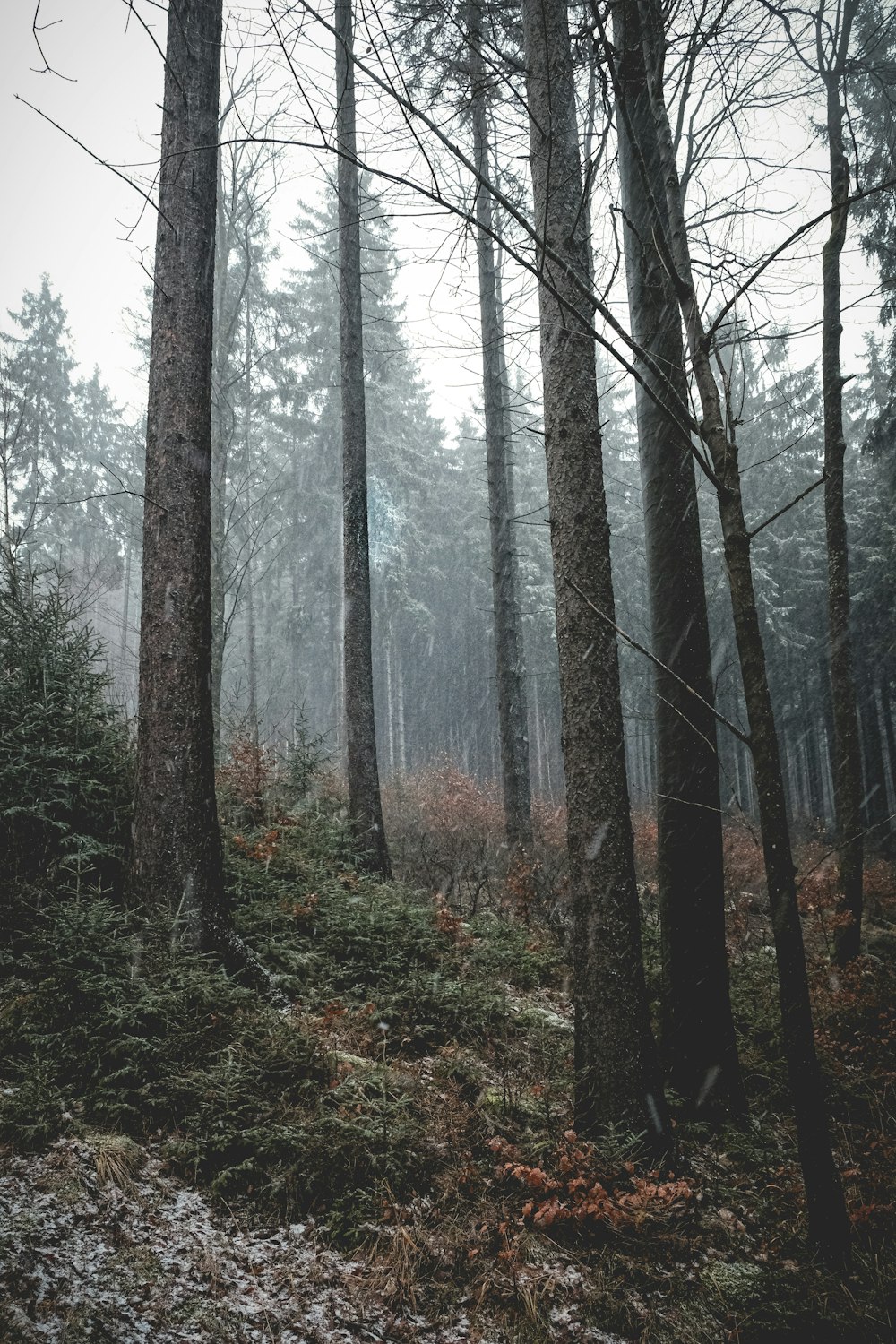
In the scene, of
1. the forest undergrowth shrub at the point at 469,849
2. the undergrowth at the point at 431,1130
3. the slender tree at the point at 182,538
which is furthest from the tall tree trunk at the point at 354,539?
the slender tree at the point at 182,538

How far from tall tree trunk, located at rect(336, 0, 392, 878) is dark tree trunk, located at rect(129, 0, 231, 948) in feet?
13.6

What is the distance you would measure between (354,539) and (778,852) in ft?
25.7

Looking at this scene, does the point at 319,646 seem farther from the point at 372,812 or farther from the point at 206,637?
the point at 206,637

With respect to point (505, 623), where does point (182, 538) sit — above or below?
below

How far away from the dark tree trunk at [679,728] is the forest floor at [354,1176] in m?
0.52

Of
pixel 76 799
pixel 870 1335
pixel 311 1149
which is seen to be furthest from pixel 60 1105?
pixel 870 1335

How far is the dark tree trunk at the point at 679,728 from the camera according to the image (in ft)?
14.2

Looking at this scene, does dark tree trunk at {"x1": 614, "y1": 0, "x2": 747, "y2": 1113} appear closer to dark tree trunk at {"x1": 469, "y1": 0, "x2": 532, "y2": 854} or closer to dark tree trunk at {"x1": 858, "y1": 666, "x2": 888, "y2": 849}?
dark tree trunk at {"x1": 469, "y1": 0, "x2": 532, "y2": 854}

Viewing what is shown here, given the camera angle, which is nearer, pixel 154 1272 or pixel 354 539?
pixel 154 1272

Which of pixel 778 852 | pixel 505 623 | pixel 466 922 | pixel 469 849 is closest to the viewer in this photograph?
pixel 778 852

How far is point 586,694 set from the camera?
3.72 meters

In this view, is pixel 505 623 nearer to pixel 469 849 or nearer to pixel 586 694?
pixel 469 849

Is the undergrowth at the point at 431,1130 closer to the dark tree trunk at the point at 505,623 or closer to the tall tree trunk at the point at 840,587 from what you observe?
the tall tree trunk at the point at 840,587

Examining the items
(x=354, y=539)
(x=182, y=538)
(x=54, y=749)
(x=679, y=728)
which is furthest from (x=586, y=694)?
(x=354, y=539)
